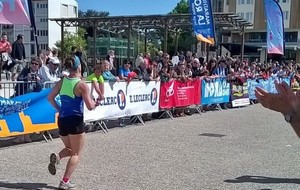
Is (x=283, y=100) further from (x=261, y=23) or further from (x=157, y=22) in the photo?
(x=261, y=23)

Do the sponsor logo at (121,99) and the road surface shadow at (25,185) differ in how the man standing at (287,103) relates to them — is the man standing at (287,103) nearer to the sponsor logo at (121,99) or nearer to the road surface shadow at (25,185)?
the road surface shadow at (25,185)

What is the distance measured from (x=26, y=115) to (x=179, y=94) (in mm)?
6446

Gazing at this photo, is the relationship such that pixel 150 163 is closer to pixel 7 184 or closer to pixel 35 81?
pixel 7 184

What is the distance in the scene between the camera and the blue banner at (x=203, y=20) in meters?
16.3

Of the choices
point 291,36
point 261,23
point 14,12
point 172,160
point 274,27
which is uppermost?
point 261,23

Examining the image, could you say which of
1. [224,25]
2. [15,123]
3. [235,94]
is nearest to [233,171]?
[15,123]

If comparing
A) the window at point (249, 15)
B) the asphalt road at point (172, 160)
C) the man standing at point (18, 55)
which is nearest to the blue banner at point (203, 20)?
the asphalt road at point (172, 160)

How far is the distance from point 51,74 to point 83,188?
5864 millimetres

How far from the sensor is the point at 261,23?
7844 cm

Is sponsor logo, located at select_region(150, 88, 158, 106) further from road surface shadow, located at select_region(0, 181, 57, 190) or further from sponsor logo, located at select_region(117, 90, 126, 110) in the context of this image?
road surface shadow, located at select_region(0, 181, 57, 190)

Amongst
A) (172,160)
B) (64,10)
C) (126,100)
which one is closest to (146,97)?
(126,100)

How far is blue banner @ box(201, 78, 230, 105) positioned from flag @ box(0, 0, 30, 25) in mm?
8542

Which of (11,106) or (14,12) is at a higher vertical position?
(14,12)

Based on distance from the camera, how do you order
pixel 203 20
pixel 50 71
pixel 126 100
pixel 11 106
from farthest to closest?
1. pixel 203 20
2. pixel 126 100
3. pixel 50 71
4. pixel 11 106
